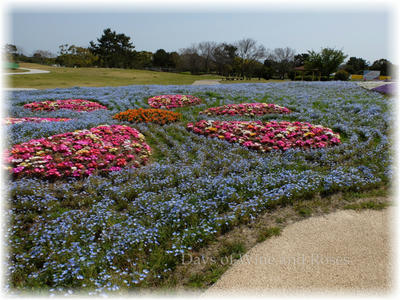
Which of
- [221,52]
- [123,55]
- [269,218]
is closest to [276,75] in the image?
[221,52]

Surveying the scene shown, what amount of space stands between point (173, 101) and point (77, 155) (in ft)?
30.8

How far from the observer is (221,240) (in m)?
4.04

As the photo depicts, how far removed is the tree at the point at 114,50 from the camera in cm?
7550

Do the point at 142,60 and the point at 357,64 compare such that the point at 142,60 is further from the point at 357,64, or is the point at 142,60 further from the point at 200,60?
the point at 357,64

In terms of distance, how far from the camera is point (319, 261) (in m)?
3.57

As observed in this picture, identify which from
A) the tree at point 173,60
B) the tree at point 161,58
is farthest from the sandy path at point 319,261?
the tree at point 161,58

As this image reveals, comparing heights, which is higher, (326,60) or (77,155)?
(326,60)

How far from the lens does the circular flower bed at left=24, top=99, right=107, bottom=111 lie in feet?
46.4

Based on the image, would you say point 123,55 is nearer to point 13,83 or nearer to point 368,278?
point 13,83

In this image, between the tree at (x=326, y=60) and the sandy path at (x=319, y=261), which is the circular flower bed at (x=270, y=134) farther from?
the tree at (x=326, y=60)

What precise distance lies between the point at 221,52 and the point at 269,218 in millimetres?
71168

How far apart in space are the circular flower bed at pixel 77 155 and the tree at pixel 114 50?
74.7 m

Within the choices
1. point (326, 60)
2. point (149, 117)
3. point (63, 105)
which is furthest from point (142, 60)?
point (149, 117)

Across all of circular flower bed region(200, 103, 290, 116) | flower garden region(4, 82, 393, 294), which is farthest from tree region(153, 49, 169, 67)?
flower garden region(4, 82, 393, 294)
